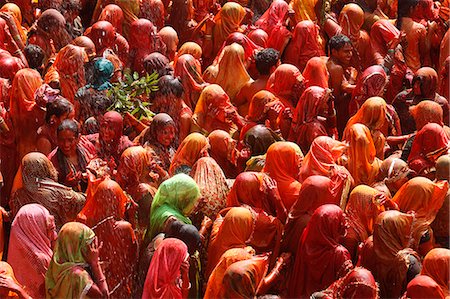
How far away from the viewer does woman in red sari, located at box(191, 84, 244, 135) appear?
17266 mm

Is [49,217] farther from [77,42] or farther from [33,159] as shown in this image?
[77,42]

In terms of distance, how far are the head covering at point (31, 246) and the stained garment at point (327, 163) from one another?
8.62 feet

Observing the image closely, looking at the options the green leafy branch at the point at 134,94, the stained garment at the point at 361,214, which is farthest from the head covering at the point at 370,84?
the stained garment at the point at 361,214

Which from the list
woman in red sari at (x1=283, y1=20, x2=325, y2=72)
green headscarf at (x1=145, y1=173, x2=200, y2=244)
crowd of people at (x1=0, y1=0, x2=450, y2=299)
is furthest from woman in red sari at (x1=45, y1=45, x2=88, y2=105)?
green headscarf at (x1=145, y1=173, x2=200, y2=244)

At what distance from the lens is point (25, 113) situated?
17.0 meters

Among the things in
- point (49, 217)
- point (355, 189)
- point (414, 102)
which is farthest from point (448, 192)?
point (49, 217)

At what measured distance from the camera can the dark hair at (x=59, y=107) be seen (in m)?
16.4

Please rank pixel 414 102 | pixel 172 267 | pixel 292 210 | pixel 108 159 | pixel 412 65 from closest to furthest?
1. pixel 172 267
2. pixel 292 210
3. pixel 108 159
4. pixel 414 102
5. pixel 412 65

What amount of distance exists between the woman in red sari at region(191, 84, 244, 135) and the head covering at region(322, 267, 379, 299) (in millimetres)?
3798

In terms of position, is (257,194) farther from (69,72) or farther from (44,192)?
(69,72)

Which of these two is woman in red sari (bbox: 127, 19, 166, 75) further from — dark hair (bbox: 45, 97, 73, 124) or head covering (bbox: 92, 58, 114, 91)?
dark hair (bbox: 45, 97, 73, 124)

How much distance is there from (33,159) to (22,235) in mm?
1382

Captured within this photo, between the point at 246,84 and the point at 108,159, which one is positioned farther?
the point at 246,84

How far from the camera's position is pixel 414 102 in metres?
17.6
